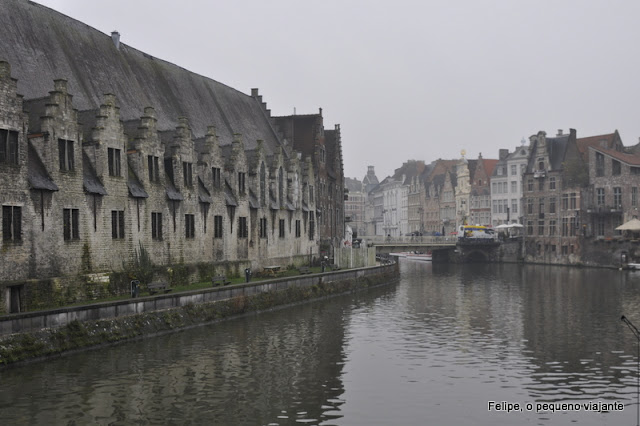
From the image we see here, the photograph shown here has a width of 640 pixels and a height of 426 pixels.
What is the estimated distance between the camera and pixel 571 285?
6291cm

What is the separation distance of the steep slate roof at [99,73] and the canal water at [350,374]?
16195 millimetres

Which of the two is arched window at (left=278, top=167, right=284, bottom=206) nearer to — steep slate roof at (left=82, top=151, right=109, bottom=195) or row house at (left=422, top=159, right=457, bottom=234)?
steep slate roof at (left=82, top=151, right=109, bottom=195)

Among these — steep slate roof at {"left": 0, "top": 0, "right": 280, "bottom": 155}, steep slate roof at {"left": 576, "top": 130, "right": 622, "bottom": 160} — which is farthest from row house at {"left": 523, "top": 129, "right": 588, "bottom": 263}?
steep slate roof at {"left": 0, "top": 0, "right": 280, "bottom": 155}

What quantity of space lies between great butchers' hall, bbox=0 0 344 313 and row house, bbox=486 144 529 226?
59127 millimetres

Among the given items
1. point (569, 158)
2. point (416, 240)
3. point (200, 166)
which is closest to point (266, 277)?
point (200, 166)

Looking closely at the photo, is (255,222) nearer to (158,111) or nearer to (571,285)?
(158,111)

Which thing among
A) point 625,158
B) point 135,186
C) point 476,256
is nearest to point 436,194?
point 476,256

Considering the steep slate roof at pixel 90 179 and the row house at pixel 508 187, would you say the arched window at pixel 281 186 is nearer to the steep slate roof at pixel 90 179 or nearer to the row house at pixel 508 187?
the steep slate roof at pixel 90 179

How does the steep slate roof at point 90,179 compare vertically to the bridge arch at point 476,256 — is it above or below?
above

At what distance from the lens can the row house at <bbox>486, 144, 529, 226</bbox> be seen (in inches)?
4471

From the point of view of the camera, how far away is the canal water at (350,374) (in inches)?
792

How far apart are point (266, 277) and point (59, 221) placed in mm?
20669

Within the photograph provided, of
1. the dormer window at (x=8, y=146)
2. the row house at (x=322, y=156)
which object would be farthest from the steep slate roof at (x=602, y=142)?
the dormer window at (x=8, y=146)

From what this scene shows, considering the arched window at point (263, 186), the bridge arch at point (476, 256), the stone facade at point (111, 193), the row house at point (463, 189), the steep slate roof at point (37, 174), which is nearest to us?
the stone facade at point (111, 193)
